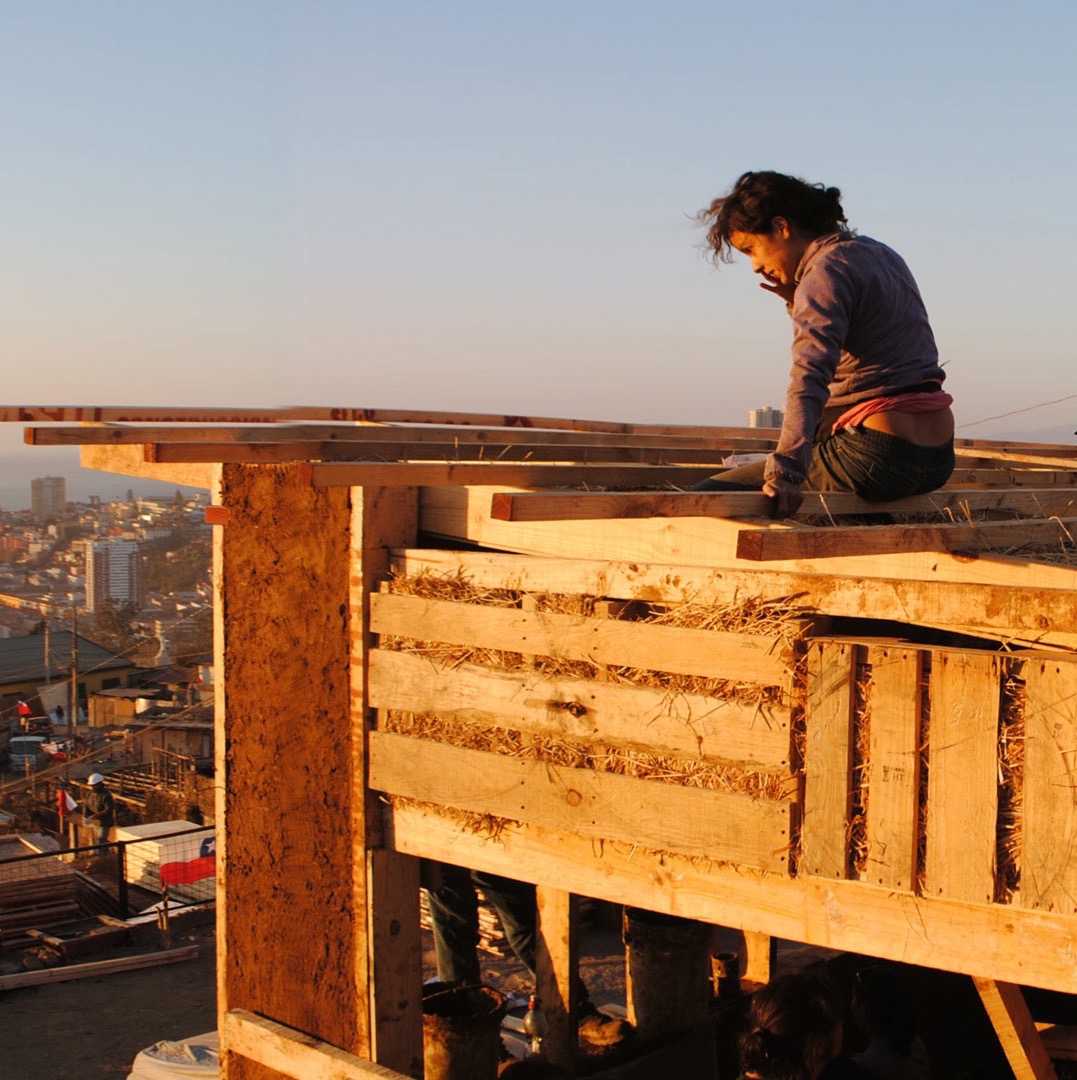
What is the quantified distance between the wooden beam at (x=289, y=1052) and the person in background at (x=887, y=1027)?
2.41 m

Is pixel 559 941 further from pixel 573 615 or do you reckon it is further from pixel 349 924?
pixel 573 615

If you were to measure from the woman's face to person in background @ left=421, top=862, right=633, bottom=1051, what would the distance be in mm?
3696

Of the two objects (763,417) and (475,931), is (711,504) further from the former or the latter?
(763,417)

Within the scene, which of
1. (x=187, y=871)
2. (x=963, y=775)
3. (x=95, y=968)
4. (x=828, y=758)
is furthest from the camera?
(x=187, y=871)

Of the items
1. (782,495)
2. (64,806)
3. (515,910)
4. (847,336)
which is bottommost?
(64,806)

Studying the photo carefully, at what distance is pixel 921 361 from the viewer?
4062mm

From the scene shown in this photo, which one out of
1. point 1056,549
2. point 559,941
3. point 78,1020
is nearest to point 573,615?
point 1056,549

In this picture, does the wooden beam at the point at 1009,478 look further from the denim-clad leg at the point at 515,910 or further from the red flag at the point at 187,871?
the red flag at the point at 187,871

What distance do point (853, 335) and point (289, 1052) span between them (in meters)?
3.53

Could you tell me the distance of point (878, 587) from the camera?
3.75 m

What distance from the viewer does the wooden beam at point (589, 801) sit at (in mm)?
3959

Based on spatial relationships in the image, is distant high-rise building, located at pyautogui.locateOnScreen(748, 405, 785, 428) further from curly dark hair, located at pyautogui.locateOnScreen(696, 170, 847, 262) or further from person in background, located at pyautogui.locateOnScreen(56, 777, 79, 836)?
person in background, located at pyautogui.locateOnScreen(56, 777, 79, 836)

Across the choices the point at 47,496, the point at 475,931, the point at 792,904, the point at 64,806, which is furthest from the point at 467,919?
the point at 47,496

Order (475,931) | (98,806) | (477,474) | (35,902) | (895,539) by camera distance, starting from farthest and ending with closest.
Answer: (98,806), (35,902), (475,931), (477,474), (895,539)
